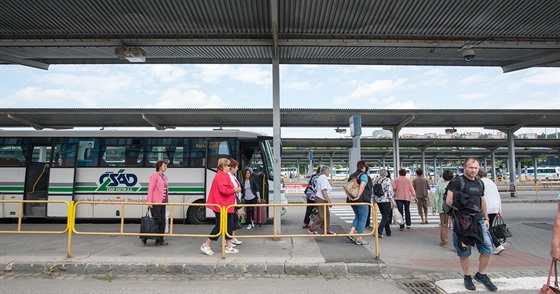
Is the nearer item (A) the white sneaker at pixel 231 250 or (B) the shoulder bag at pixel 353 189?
(A) the white sneaker at pixel 231 250

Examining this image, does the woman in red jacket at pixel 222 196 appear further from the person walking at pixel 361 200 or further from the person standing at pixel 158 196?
the person walking at pixel 361 200

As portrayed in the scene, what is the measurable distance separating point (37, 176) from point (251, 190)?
7.15 m

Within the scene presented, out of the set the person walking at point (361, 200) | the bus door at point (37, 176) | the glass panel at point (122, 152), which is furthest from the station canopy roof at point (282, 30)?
the person walking at point (361, 200)

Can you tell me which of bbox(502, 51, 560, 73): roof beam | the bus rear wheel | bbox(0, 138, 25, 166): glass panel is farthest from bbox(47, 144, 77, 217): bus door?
bbox(502, 51, 560, 73): roof beam

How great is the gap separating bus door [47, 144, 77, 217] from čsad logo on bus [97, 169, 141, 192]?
0.94 m

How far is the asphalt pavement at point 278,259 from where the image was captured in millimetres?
6188

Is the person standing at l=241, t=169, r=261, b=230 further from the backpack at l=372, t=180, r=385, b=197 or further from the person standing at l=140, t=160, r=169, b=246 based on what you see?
the backpack at l=372, t=180, r=385, b=197

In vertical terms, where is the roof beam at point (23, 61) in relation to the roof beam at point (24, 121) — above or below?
above

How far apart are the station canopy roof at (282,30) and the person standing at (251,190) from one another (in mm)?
3569

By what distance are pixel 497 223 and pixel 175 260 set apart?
672cm

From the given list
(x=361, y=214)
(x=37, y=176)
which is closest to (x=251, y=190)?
(x=361, y=214)

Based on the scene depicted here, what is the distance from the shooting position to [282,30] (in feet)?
29.1

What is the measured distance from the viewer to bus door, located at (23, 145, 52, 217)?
11.1 metres

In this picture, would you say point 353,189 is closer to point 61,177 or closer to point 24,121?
point 61,177
